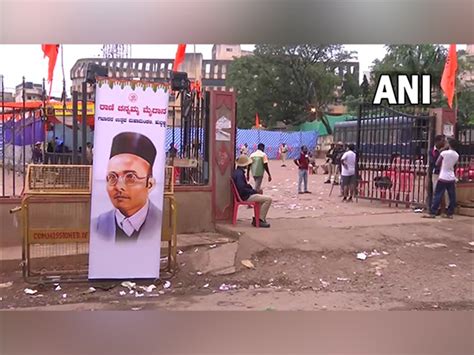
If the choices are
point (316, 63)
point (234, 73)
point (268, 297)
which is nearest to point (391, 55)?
point (316, 63)

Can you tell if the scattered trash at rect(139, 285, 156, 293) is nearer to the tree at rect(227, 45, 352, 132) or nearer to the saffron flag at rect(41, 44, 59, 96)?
the saffron flag at rect(41, 44, 59, 96)

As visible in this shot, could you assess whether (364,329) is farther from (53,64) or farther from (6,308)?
(53,64)

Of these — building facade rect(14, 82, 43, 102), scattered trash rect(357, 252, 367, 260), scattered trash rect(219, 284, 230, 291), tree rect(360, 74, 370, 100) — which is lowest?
→ scattered trash rect(219, 284, 230, 291)

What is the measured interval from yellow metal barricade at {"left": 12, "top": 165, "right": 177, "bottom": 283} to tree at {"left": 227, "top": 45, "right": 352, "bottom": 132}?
38602mm

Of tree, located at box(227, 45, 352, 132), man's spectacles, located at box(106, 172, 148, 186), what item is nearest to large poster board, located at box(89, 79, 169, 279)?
man's spectacles, located at box(106, 172, 148, 186)

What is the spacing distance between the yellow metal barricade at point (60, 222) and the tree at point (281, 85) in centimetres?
3860

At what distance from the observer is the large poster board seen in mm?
5305

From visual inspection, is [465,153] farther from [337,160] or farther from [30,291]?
[30,291]

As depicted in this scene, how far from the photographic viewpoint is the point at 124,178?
5.36 meters

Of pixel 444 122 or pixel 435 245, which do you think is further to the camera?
pixel 444 122

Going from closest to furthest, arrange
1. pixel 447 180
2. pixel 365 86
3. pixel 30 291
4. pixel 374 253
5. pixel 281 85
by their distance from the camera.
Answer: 1. pixel 30 291
2. pixel 374 253
3. pixel 447 180
4. pixel 365 86
5. pixel 281 85

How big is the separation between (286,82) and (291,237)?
128 ft

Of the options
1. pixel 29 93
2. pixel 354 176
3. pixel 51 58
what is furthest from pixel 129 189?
pixel 29 93

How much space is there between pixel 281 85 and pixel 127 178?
4047 centimetres
